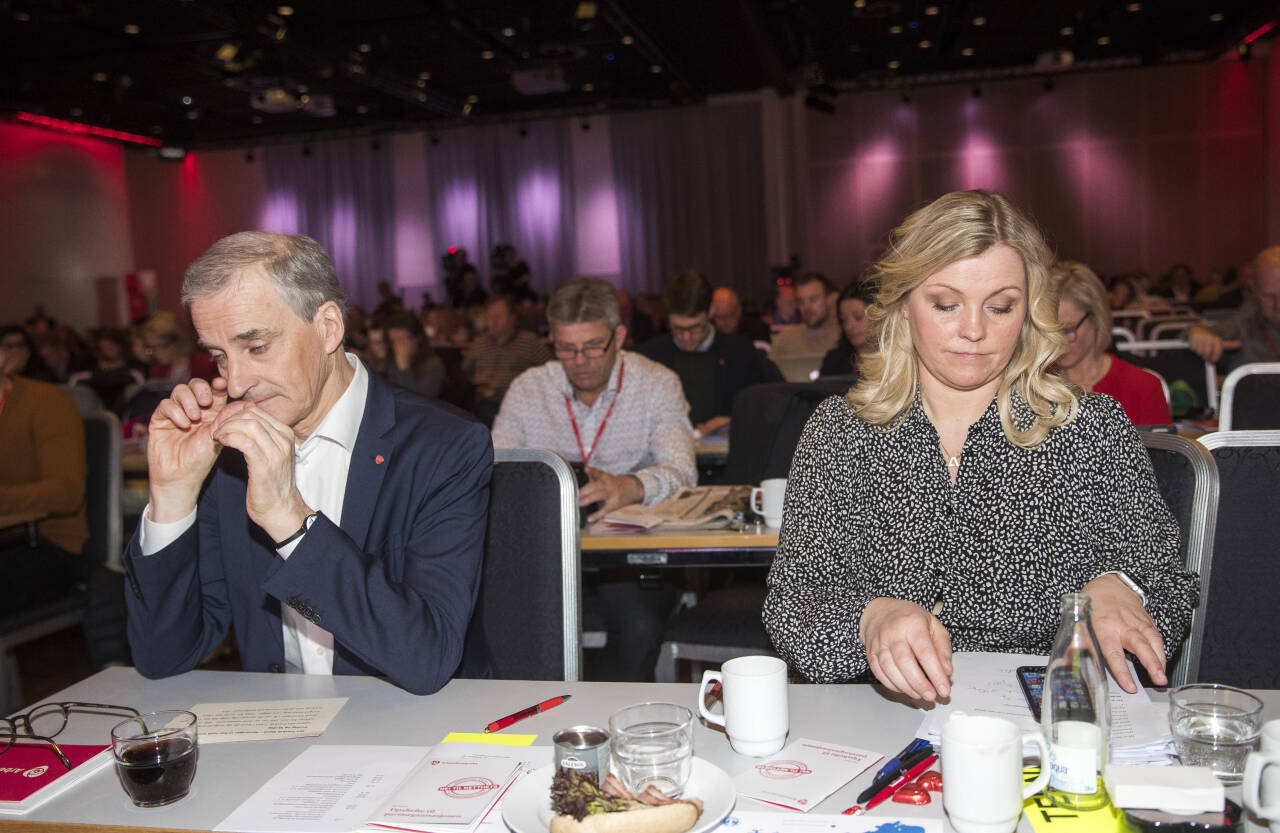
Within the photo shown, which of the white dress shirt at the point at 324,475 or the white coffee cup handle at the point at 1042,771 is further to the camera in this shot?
the white dress shirt at the point at 324,475

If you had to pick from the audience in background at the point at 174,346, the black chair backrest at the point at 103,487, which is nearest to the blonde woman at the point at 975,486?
the black chair backrest at the point at 103,487

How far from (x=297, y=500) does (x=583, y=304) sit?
1956 mm

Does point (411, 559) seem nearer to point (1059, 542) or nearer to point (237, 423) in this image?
point (237, 423)

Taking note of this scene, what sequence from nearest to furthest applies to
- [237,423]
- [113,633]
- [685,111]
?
[237,423], [113,633], [685,111]

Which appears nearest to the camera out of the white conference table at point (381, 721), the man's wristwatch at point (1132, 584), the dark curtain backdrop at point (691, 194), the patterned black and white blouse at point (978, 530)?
the white conference table at point (381, 721)

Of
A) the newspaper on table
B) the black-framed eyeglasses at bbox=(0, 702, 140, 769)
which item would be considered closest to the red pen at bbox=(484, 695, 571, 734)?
the black-framed eyeglasses at bbox=(0, 702, 140, 769)

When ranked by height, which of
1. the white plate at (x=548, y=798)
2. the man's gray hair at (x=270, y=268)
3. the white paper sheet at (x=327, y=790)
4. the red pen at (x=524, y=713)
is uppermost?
the man's gray hair at (x=270, y=268)

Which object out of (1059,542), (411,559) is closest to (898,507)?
(1059,542)

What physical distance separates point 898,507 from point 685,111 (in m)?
14.2

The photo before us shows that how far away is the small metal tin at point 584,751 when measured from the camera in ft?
3.59

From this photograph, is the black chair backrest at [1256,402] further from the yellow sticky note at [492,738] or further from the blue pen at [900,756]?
the yellow sticky note at [492,738]

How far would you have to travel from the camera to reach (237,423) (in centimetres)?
144

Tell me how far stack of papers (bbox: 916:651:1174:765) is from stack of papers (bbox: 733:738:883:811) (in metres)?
0.10

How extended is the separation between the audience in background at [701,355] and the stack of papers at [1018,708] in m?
3.74
